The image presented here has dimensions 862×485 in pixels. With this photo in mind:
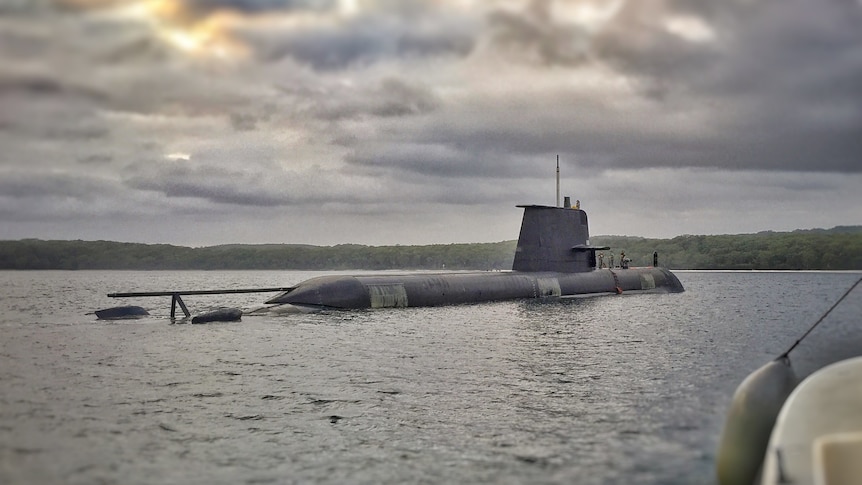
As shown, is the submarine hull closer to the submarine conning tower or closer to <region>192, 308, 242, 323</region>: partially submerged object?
the submarine conning tower

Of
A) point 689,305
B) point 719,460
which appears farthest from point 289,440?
point 689,305

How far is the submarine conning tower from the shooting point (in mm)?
39594

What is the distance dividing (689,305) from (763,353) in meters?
22.0

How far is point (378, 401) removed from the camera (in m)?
13.5

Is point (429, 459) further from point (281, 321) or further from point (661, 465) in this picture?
point (281, 321)

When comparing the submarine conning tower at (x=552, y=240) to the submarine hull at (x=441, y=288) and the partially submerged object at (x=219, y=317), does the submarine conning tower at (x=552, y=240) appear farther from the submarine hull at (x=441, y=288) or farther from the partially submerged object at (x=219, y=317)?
the partially submerged object at (x=219, y=317)

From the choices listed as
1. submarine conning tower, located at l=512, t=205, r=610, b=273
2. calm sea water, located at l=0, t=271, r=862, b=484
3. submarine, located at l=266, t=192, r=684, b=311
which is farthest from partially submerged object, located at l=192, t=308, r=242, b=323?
submarine conning tower, located at l=512, t=205, r=610, b=273

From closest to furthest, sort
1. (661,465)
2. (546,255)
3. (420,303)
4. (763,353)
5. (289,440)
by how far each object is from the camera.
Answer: (661,465) < (289,440) < (763,353) < (420,303) < (546,255)

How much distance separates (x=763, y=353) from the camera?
69.2ft

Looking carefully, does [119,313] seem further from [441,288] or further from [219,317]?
[441,288]

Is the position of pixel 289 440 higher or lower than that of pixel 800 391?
lower

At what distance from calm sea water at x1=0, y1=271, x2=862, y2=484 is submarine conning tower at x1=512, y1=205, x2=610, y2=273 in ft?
43.7

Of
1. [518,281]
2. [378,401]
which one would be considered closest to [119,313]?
[518,281]

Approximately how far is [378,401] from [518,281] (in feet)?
85.0
